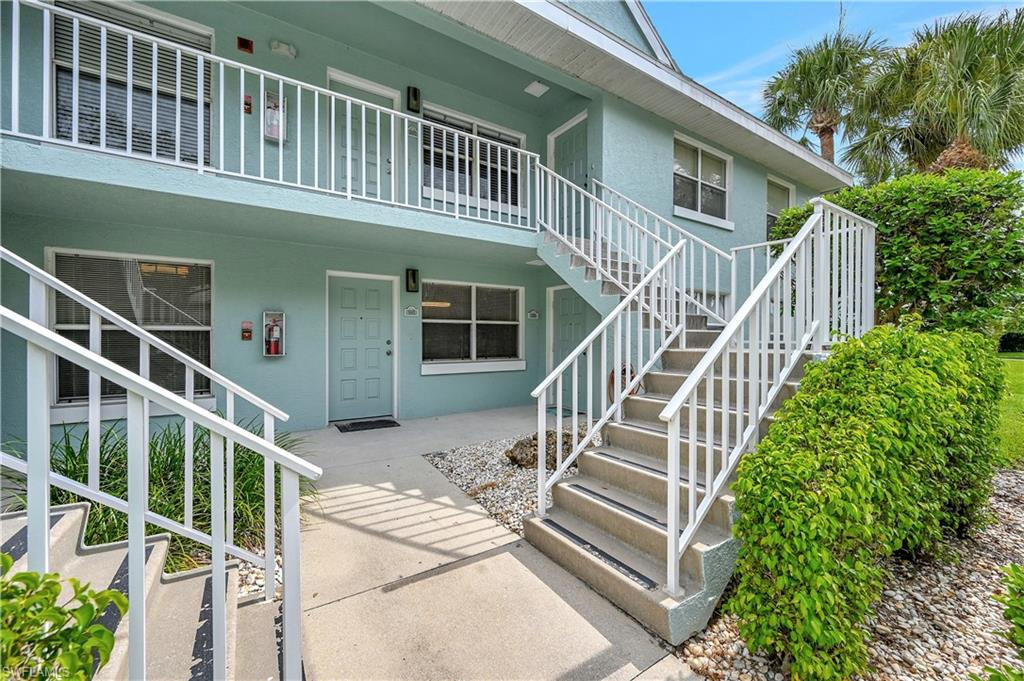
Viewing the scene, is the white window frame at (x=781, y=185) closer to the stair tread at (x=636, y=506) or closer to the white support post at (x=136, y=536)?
the stair tread at (x=636, y=506)

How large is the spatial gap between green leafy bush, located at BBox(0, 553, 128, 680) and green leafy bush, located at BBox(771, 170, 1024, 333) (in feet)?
17.9

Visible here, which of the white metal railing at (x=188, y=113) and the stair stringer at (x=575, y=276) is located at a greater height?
the white metal railing at (x=188, y=113)

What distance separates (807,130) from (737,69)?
247 centimetres

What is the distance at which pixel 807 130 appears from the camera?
10.1 metres

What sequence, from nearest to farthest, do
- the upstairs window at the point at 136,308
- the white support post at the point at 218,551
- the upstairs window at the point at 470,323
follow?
the white support post at the point at 218,551, the upstairs window at the point at 136,308, the upstairs window at the point at 470,323

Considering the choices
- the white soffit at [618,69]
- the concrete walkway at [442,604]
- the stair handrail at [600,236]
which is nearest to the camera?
the concrete walkway at [442,604]

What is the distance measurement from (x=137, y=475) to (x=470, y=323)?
6.31 m

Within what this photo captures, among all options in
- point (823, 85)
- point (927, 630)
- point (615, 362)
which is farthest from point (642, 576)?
point (823, 85)

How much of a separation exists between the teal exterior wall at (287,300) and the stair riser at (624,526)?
426 centimetres

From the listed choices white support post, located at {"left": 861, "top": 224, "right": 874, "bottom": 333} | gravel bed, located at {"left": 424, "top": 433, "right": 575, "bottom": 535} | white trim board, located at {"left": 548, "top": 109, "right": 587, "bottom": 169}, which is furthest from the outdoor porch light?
gravel bed, located at {"left": 424, "top": 433, "right": 575, "bottom": 535}

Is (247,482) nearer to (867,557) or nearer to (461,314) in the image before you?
(867,557)

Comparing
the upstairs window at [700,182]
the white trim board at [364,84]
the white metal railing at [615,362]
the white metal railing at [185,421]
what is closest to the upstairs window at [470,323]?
the white metal railing at [615,362]

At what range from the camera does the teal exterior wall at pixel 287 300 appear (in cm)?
454

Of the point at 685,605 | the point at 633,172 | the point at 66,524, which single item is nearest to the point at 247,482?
the point at 66,524
